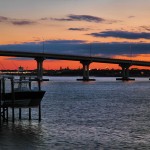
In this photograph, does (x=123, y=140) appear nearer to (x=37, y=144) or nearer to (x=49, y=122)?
(x=37, y=144)

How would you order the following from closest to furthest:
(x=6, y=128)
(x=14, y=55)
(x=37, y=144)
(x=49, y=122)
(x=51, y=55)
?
(x=37, y=144) → (x=6, y=128) → (x=49, y=122) → (x=14, y=55) → (x=51, y=55)

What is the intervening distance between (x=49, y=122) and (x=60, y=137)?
879 centimetres

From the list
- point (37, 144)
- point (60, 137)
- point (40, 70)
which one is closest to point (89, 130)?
point (60, 137)

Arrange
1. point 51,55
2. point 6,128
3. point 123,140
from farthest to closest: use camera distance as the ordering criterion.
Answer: point 51,55, point 6,128, point 123,140

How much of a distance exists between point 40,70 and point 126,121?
6237 inches

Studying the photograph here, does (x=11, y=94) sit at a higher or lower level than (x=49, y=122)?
higher

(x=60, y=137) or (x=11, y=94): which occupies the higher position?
(x=11, y=94)

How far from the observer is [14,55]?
577 ft

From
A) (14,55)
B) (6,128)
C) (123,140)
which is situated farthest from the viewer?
(14,55)

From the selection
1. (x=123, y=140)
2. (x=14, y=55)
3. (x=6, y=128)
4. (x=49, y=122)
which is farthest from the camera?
(x=14, y=55)

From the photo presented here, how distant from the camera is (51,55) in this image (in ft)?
616

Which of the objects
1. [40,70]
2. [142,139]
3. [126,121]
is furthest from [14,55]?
[142,139]

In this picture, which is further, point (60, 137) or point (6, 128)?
point (6, 128)

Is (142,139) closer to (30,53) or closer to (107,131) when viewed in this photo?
(107,131)
